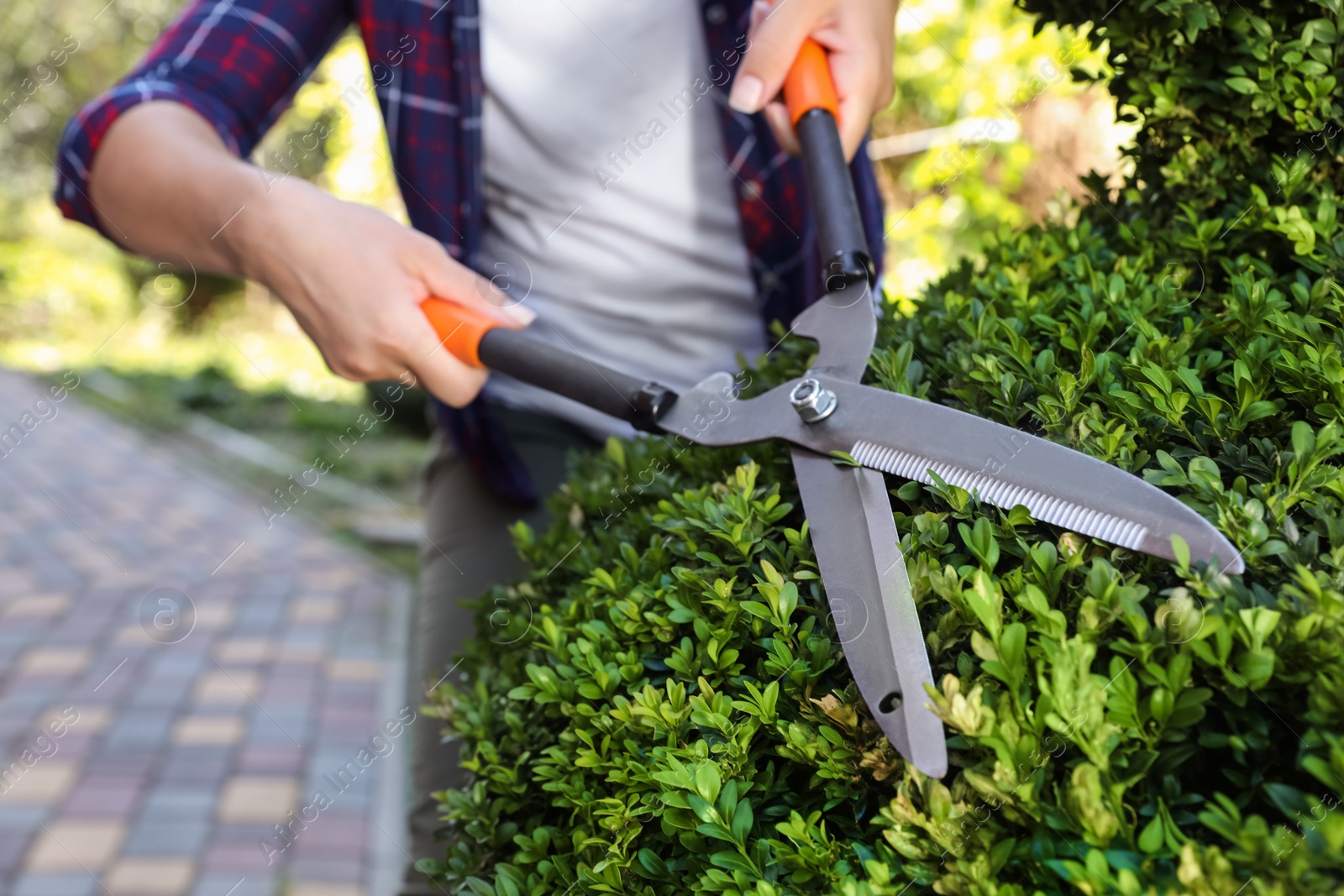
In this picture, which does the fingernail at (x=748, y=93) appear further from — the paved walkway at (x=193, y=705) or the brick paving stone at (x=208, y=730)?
the brick paving stone at (x=208, y=730)

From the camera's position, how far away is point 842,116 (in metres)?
1.59

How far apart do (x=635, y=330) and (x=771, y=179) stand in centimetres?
42

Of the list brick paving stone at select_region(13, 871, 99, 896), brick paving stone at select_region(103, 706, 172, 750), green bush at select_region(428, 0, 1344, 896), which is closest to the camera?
green bush at select_region(428, 0, 1344, 896)

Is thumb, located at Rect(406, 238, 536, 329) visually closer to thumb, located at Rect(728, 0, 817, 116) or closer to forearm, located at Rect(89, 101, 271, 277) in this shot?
forearm, located at Rect(89, 101, 271, 277)

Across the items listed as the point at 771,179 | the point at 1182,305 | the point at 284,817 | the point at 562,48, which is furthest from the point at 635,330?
the point at 284,817

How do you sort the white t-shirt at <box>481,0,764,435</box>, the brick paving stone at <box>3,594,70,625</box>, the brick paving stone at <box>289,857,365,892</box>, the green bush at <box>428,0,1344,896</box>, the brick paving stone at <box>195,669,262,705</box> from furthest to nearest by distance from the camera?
the brick paving stone at <box>3,594,70,625</box> → the brick paving stone at <box>195,669,262,705</box> → the brick paving stone at <box>289,857,365,892</box> → the white t-shirt at <box>481,0,764,435</box> → the green bush at <box>428,0,1344,896</box>

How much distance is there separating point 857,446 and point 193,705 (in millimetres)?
4480

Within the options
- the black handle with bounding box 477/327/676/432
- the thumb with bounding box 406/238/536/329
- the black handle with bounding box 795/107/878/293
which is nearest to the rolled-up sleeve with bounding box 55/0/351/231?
the thumb with bounding box 406/238/536/329

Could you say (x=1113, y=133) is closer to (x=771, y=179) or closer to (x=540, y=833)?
(x=771, y=179)

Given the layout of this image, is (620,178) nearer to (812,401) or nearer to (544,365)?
(544,365)

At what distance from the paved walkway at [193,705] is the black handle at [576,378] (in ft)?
2.46

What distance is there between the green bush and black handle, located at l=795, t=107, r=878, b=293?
0.37ft

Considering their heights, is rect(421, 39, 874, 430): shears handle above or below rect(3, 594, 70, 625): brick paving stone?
above

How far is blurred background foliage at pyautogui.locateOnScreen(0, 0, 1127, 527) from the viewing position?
413 centimetres
